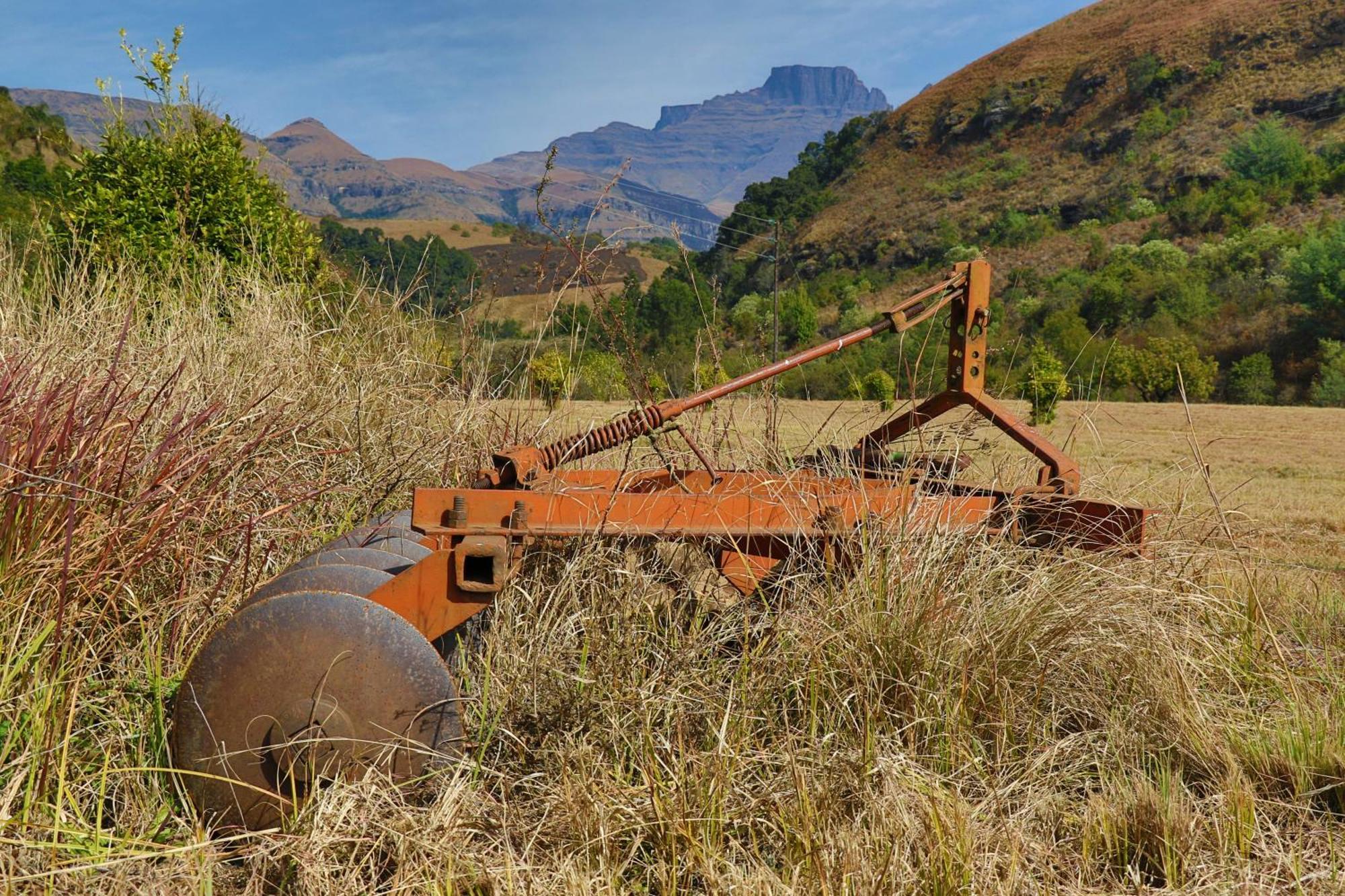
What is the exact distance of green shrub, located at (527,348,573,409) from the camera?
4.55 meters

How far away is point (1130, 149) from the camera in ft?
192

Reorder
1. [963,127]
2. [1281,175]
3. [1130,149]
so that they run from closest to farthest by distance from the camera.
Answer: [1281,175], [1130,149], [963,127]

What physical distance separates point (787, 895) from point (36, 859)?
1581mm

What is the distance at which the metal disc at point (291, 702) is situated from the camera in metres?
2.17

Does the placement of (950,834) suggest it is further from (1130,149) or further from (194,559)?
(1130,149)

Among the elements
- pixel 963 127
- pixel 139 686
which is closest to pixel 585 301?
pixel 139 686

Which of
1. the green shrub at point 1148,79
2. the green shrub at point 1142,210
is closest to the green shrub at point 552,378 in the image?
the green shrub at point 1142,210

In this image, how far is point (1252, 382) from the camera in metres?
28.3

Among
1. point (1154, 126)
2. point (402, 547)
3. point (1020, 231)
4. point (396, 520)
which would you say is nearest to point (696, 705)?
point (402, 547)

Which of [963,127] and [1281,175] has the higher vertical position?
[963,127]

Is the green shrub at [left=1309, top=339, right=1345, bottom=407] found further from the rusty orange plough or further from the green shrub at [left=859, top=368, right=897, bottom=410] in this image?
the rusty orange plough

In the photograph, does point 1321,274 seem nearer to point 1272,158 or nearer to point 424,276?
point 1272,158

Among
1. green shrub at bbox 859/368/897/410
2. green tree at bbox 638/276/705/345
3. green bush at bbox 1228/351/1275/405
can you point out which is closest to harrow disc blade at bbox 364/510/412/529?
green shrub at bbox 859/368/897/410

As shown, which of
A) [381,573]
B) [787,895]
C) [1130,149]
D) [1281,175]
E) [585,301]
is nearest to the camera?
[787,895]
